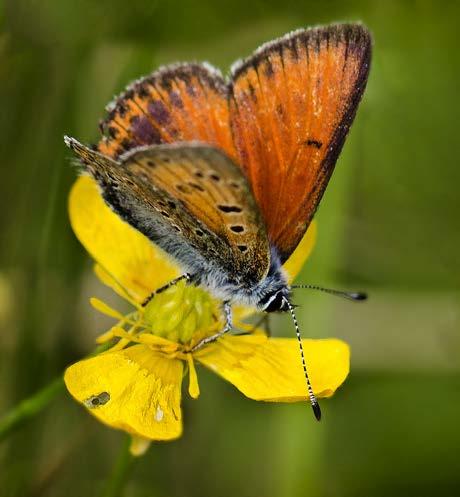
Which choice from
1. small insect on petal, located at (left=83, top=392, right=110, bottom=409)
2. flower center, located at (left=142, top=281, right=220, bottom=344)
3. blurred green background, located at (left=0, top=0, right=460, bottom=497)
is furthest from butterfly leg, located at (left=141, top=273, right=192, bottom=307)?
blurred green background, located at (left=0, top=0, right=460, bottom=497)

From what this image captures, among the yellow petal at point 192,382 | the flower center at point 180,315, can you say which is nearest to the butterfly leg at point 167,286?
the flower center at point 180,315

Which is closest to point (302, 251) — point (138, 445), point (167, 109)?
point (167, 109)

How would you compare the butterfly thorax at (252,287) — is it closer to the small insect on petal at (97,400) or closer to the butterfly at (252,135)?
the butterfly at (252,135)

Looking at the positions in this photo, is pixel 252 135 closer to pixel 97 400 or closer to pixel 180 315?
pixel 180 315

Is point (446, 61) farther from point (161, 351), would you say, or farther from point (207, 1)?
point (161, 351)

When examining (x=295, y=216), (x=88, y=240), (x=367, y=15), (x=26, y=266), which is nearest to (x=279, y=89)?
(x=295, y=216)
